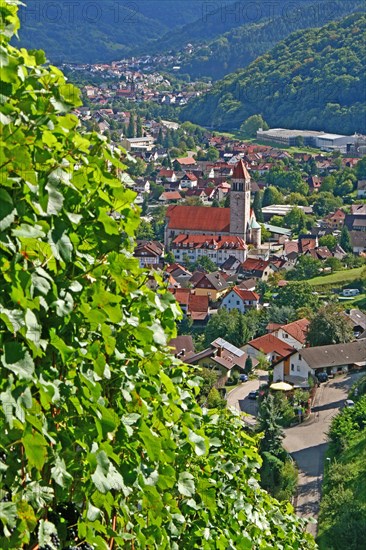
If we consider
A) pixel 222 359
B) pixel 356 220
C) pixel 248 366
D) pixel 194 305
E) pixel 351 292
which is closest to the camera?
pixel 222 359

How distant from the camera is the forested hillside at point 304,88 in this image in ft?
298

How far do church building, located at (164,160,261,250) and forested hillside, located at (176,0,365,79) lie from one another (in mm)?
86002

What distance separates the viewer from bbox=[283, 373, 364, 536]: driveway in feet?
55.8

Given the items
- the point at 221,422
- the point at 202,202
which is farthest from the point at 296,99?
the point at 221,422

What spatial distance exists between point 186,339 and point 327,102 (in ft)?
214

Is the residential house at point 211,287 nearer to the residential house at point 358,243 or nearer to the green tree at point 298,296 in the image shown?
the green tree at point 298,296

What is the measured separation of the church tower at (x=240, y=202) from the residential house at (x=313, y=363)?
2143 centimetres

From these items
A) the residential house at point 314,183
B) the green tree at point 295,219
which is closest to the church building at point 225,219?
the green tree at point 295,219

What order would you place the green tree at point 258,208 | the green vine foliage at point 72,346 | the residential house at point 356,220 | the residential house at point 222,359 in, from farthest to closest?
the green tree at point 258,208, the residential house at point 356,220, the residential house at point 222,359, the green vine foliage at point 72,346

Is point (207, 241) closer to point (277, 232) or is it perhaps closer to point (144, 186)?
point (277, 232)

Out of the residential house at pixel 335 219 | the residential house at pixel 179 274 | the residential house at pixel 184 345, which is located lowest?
the residential house at pixel 179 274

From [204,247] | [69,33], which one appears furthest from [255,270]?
[69,33]

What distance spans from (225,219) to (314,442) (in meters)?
29.9

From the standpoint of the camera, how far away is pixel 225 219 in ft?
164
